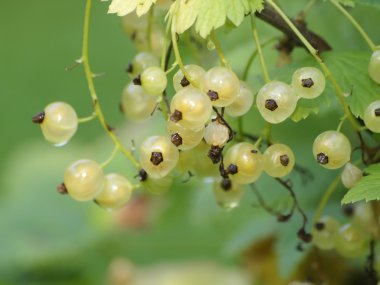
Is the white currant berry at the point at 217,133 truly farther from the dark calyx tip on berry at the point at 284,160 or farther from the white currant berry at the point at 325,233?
the white currant berry at the point at 325,233

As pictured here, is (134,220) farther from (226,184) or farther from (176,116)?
(176,116)

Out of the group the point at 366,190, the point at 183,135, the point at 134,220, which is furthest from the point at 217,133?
the point at 134,220

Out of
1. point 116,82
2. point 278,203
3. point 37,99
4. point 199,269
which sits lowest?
point 278,203

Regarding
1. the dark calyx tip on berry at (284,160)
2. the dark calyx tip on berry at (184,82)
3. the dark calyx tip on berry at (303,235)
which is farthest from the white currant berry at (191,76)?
the dark calyx tip on berry at (303,235)

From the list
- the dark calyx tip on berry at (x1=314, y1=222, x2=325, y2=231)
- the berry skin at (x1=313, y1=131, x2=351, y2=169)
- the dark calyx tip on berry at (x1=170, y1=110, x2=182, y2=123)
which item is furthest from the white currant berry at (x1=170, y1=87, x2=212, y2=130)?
the dark calyx tip on berry at (x1=314, y1=222, x2=325, y2=231)

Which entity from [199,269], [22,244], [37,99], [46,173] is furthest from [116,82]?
[199,269]

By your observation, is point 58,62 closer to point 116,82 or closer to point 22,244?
point 116,82

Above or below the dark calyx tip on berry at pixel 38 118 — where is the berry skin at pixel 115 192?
below

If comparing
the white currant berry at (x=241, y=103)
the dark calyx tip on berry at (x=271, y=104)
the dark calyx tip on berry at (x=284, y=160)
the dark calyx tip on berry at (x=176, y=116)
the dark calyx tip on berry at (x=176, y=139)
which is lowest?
the dark calyx tip on berry at (x=284, y=160)
